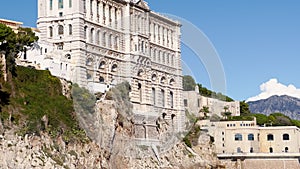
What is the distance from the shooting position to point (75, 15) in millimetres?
62469

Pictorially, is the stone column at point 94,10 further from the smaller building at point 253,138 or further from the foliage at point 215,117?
the foliage at point 215,117

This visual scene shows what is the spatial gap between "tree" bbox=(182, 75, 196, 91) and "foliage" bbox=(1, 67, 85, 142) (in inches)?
971

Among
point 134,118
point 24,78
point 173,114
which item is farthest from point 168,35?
point 24,78

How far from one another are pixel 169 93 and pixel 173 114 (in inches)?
95.0

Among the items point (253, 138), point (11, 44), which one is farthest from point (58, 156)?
point (253, 138)

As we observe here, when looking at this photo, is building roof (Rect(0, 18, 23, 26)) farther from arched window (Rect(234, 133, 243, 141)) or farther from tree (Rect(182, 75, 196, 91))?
arched window (Rect(234, 133, 243, 141))

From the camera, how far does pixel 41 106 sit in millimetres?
55062

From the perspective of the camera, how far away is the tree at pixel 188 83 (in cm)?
8069

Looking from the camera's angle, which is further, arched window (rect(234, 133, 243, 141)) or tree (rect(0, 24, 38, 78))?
arched window (rect(234, 133, 243, 141))

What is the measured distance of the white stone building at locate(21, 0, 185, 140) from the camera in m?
61.8

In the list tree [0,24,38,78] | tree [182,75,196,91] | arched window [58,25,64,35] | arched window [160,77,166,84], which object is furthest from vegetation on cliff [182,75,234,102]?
tree [0,24,38,78]

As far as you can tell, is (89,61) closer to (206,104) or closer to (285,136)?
(206,104)

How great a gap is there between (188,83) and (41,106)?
31.3m

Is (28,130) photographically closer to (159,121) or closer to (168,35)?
(159,121)
